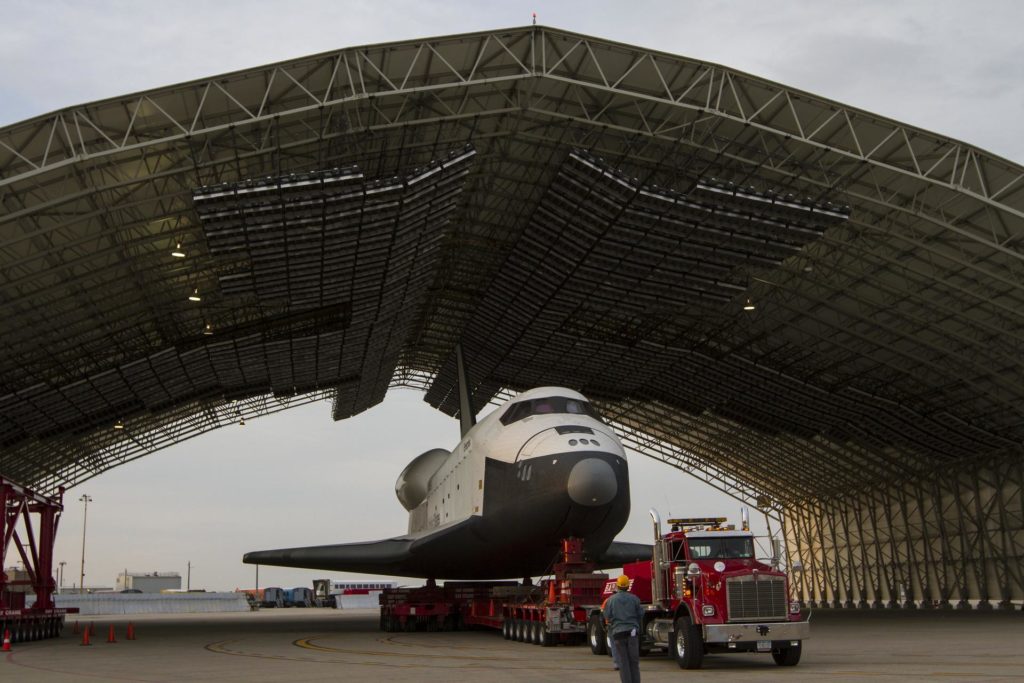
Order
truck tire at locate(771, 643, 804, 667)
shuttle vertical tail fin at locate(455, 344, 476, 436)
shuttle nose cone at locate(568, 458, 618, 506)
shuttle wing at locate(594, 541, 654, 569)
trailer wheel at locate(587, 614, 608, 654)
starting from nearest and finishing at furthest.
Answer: truck tire at locate(771, 643, 804, 667) → trailer wheel at locate(587, 614, 608, 654) → shuttle nose cone at locate(568, 458, 618, 506) → shuttle wing at locate(594, 541, 654, 569) → shuttle vertical tail fin at locate(455, 344, 476, 436)

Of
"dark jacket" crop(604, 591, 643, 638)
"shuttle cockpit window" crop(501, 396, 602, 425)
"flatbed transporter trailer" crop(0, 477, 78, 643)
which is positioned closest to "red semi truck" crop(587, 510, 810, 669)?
"dark jacket" crop(604, 591, 643, 638)

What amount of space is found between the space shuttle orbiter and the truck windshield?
4.54 metres

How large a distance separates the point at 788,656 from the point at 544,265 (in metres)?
19.5

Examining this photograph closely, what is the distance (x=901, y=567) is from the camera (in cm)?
5019

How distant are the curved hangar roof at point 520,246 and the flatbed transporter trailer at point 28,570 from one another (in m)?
5.68

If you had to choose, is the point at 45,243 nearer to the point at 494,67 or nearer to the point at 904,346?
the point at 494,67

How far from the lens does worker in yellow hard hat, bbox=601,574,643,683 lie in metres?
10.5

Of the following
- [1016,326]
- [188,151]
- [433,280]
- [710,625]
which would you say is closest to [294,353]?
[433,280]

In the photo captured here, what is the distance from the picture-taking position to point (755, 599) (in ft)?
48.4

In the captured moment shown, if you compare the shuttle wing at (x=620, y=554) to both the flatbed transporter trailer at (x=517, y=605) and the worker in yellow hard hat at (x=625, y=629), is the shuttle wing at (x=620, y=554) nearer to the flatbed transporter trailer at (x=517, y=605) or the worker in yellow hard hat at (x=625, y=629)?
the flatbed transporter trailer at (x=517, y=605)

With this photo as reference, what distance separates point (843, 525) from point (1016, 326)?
2610 cm

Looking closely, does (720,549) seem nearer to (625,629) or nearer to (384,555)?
(625,629)

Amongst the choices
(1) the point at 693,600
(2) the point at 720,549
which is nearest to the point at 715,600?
(1) the point at 693,600

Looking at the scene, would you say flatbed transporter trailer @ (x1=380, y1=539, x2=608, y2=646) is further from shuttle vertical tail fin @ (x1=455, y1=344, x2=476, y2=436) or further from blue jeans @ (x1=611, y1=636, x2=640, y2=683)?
blue jeans @ (x1=611, y1=636, x2=640, y2=683)
